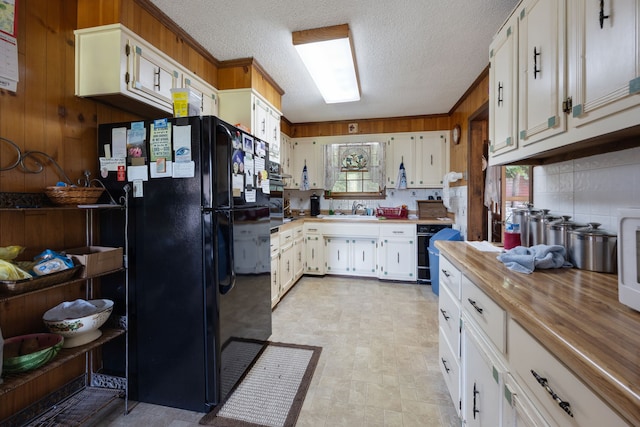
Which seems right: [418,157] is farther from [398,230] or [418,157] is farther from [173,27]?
[173,27]

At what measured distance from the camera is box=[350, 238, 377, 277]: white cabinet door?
4117 millimetres

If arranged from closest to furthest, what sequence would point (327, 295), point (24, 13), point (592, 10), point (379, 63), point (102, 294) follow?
1. point (592, 10)
2. point (24, 13)
3. point (102, 294)
4. point (379, 63)
5. point (327, 295)

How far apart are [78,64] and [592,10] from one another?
8.20 ft

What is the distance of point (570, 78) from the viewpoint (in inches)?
43.1

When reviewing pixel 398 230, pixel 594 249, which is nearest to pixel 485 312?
pixel 594 249

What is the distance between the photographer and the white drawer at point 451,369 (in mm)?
1447

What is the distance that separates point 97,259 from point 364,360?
1868 mm

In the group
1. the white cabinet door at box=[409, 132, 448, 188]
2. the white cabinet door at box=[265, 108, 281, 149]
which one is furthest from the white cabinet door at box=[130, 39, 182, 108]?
the white cabinet door at box=[409, 132, 448, 188]

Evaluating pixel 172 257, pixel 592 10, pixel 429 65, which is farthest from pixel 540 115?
pixel 172 257

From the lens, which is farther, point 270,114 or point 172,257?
point 270,114

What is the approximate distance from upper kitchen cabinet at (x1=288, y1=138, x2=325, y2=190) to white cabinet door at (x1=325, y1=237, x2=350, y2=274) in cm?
99

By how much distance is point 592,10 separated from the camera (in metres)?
0.98

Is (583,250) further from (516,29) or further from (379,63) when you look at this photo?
(379,63)

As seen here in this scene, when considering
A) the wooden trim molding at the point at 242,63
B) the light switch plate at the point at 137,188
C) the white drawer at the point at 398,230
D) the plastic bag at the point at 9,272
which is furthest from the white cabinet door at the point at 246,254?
the white drawer at the point at 398,230
